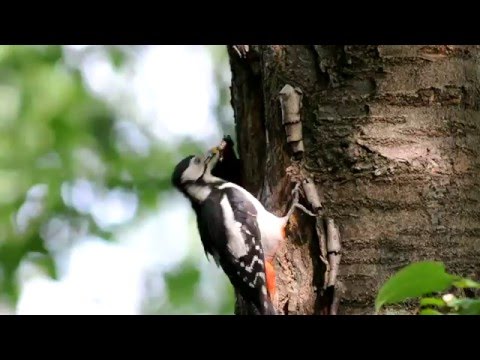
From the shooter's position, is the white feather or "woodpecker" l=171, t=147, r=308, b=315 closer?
the white feather

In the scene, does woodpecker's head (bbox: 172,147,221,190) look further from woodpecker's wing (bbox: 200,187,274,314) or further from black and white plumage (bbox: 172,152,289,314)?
woodpecker's wing (bbox: 200,187,274,314)

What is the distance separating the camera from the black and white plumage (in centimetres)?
267

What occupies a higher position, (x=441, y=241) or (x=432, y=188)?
(x=432, y=188)

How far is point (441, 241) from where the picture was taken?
Answer: 2096mm

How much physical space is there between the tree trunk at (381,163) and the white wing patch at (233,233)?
582 millimetres

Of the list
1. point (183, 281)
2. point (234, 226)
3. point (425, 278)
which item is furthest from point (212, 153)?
point (183, 281)

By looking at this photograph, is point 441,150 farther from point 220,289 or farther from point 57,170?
point 220,289

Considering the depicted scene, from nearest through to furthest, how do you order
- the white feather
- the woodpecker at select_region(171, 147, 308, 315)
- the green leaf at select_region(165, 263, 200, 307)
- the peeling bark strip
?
the peeling bark strip, the white feather, the woodpecker at select_region(171, 147, 308, 315), the green leaf at select_region(165, 263, 200, 307)

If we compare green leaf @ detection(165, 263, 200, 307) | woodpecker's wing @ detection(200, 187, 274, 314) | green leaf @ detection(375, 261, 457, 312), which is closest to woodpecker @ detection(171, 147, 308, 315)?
woodpecker's wing @ detection(200, 187, 274, 314)

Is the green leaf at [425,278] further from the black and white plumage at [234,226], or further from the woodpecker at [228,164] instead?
the woodpecker at [228,164]

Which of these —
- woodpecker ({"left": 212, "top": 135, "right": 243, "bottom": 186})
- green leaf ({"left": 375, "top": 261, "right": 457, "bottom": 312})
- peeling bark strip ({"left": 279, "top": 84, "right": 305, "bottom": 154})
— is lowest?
green leaf ({"left": 375, "top": 261, "right": 457, "bottom": 312})

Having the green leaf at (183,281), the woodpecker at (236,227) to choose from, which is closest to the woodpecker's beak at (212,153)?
the woodpecker at (236,227)
